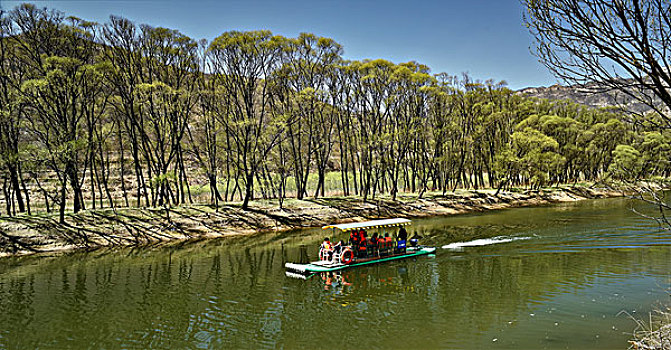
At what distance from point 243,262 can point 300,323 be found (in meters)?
12.2

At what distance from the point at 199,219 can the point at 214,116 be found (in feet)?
38.8

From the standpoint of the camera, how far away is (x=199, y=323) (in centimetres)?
1609

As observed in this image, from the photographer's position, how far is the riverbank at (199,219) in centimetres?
3183

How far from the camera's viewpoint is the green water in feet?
47.0

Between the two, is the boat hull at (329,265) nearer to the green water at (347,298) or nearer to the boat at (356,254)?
the boat at (356,254)

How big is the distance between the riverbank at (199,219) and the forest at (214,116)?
1.82 m

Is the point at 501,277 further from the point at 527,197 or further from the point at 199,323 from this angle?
the point at 527,197

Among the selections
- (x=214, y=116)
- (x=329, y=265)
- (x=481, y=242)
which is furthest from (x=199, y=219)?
(x=481, y=242)

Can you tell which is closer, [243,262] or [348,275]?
[348,275]

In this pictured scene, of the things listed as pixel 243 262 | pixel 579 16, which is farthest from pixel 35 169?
pixel 579 16

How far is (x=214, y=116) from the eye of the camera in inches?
1751

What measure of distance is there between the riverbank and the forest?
5.97 ft

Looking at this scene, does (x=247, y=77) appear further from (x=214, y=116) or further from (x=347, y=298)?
(x=347, y=298)

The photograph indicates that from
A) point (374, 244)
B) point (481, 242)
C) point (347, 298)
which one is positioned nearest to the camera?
point (347, 298)
